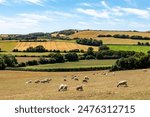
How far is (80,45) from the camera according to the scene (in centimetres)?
16162

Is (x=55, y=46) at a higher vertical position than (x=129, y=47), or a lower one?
higher

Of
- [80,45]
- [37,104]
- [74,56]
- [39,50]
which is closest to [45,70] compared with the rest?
[74,56]

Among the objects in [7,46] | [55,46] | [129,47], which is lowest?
[129,47]

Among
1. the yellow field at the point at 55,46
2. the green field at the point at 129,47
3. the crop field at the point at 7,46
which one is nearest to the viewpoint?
the green field at the point at 129,47

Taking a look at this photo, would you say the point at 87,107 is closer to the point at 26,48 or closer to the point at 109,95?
the point at 109,95

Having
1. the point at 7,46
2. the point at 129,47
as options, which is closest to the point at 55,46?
the point at 7,46

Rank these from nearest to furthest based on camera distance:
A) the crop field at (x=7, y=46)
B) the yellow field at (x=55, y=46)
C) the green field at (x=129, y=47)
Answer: the green field at (x=129, y=47)
the yellow field at (x=55, y=46)
the crop field at (x=7, y=46)

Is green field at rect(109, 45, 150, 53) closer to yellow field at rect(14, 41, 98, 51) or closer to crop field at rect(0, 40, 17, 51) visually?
yellow field at rect(14, 41, 98, 51)

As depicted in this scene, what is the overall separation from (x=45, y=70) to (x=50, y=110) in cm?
8201

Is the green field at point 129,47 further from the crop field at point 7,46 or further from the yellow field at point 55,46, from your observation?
the crop field at point 7,46

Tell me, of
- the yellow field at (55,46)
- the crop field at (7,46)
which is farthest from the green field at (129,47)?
the crop field at (7,46)

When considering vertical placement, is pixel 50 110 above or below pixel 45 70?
above

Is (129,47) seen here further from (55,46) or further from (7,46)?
(7,46)

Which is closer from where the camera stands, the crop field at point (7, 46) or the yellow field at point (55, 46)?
the yellow field at point (55, 46)
